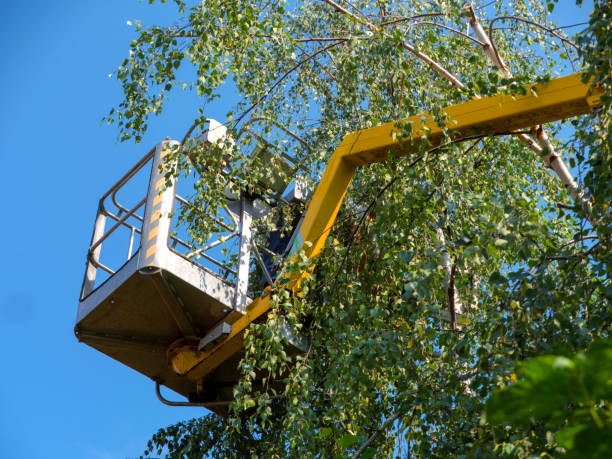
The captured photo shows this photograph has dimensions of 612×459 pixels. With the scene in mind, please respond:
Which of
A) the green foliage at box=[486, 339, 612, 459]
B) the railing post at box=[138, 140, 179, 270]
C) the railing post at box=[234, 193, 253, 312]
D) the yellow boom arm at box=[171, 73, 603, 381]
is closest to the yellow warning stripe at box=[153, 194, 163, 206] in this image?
the railing post at box=[138, 140, 179, 270]

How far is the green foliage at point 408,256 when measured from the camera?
4.07m

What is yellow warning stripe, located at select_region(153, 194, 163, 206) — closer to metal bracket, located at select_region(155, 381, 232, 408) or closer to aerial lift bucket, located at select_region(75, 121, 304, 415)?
aerial lift bucket, located at select_region(75, 121, 304, 415)

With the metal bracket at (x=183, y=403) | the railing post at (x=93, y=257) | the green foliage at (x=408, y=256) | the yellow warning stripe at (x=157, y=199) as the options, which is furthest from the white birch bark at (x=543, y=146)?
the railing post at (x=93, y=257)

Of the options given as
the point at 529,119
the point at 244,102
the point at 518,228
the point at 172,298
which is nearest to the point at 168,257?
the point at 172,298

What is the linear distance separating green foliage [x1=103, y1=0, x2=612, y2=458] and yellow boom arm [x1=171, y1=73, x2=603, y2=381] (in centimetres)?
22

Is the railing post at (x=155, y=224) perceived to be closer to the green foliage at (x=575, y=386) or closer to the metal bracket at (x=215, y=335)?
the metal bracket at (x=215, y=335)

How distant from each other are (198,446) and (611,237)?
7.88 metres

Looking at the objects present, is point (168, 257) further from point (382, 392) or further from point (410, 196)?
point (410, 196)

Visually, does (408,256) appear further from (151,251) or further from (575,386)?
(151,251)

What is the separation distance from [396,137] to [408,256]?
1.37 metres

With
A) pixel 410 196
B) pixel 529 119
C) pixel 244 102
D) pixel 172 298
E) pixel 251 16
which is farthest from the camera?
pixel 172 298

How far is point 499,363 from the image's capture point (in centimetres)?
391

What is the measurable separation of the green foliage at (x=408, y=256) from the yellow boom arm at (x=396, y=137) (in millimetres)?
215

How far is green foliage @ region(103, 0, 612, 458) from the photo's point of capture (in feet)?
13.3
